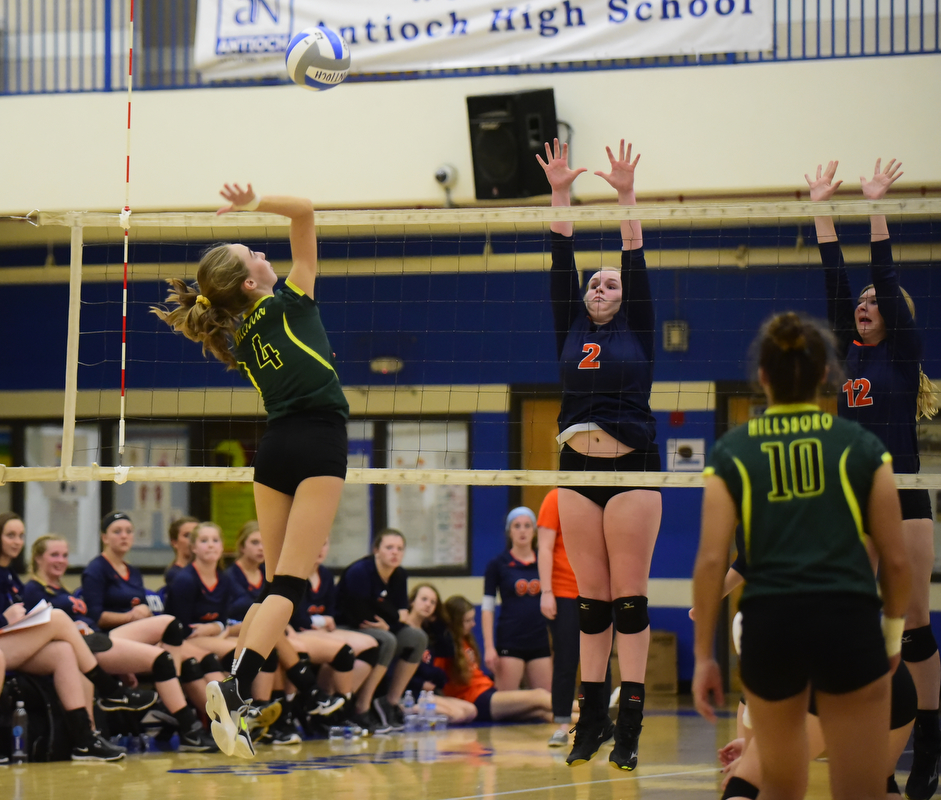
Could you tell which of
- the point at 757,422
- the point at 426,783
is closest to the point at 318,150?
the point at 426,783

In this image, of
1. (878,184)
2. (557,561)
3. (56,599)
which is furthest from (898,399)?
(56,599)

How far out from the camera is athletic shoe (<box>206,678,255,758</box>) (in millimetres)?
3857

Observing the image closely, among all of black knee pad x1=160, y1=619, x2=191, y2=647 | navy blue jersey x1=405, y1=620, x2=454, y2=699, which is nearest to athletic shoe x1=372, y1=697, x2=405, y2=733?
navy blue jersey x1=405, y1=620, x2=454, y2=699

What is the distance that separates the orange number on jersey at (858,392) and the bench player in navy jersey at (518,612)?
417cm

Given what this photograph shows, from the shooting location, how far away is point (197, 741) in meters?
7.07

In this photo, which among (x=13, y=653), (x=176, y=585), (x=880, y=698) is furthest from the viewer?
(x=176, y=585)

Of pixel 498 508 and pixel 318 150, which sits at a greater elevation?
pixel 318 150

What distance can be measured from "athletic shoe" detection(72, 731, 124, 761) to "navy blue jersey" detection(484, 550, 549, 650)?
3175mm

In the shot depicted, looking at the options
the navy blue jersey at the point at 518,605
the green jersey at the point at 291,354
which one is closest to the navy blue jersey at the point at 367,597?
the navy blue jersey at the point at 518,605

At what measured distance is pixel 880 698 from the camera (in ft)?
8.79

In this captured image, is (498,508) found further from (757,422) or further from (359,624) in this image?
(757,422)

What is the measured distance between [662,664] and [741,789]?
20.4 ft

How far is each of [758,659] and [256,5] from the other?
773 centimetres

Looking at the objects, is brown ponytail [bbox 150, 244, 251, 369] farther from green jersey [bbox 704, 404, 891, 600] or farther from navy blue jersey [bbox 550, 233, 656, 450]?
green jersey [bbox 704, 404, 891, 600]
